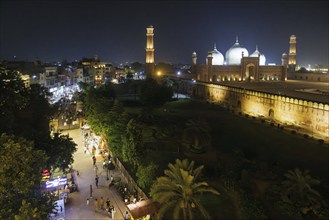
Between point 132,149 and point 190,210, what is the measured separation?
7.42 meters

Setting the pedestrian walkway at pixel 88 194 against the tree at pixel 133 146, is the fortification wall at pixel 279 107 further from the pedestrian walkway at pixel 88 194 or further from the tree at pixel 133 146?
the pedestrian walkway at pixel 88 194

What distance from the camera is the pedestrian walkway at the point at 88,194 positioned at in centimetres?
1683

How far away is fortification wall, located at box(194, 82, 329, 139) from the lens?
2488cm

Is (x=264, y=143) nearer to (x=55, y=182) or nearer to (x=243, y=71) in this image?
(x=55, y=182)

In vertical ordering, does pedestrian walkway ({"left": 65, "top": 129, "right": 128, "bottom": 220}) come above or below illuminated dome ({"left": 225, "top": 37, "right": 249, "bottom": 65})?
below

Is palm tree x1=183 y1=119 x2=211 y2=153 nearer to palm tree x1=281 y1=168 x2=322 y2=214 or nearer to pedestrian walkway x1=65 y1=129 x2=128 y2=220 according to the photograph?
pedestrian walkway x1=65 y1=129 x2=128 y2=220

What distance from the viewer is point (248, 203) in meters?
13.9

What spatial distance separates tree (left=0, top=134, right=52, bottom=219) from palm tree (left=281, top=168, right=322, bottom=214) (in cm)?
1110

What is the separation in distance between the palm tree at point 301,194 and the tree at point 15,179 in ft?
36.4

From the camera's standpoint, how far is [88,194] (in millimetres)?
19156

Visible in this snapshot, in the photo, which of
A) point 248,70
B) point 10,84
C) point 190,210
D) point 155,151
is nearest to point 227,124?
point 155,151

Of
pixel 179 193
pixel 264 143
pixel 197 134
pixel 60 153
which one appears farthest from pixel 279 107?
pixel 60 153

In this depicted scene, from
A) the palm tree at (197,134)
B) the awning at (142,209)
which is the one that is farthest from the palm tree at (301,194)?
the palm tree at (197,134)

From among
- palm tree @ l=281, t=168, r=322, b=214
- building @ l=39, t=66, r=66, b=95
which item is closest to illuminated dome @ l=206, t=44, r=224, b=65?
building @ l=39, t=66, r=66, b=95
